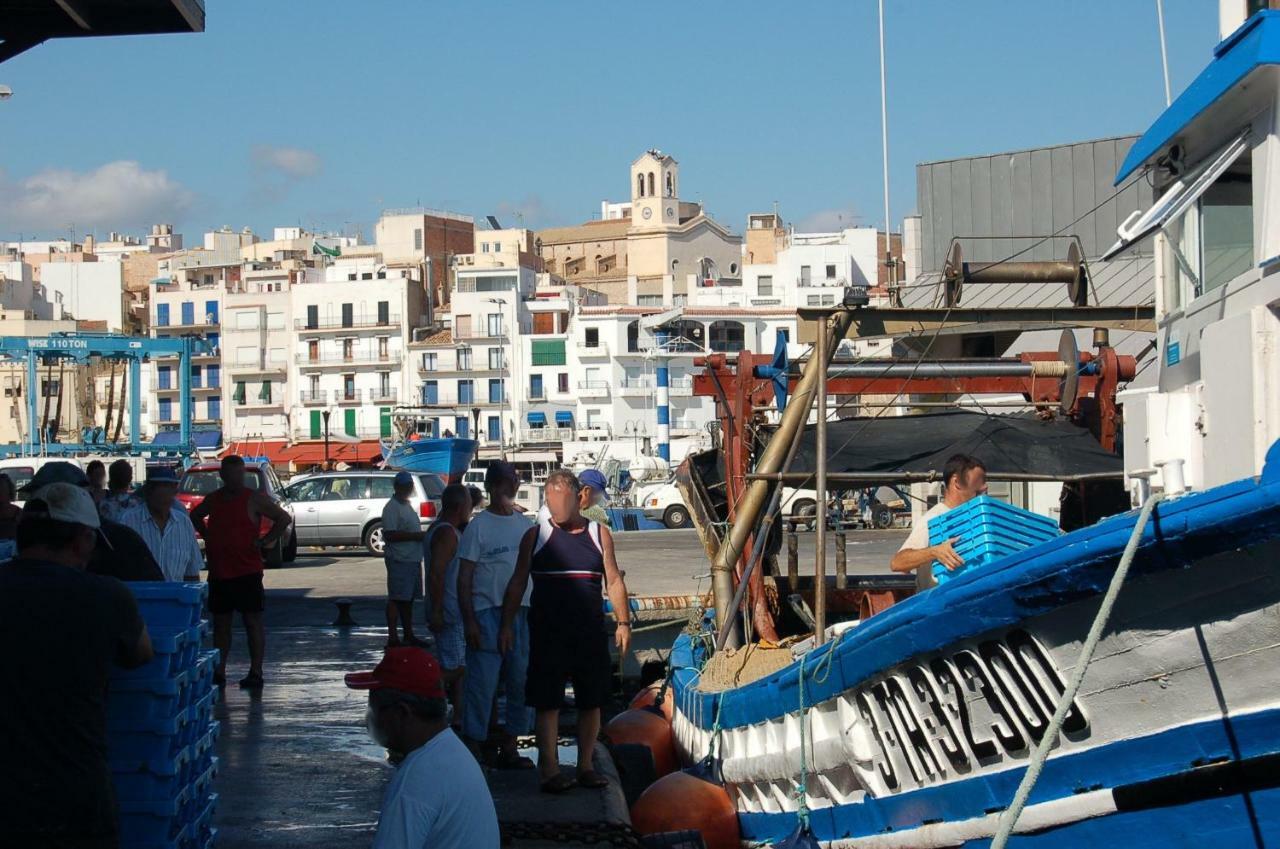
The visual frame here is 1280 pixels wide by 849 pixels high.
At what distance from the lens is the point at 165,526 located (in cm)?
1016

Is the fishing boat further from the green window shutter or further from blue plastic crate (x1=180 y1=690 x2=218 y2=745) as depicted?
the green window shutter

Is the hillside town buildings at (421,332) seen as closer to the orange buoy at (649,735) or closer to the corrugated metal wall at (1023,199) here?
the corrugated metal wall at (1023,199)

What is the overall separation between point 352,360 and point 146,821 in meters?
96.4

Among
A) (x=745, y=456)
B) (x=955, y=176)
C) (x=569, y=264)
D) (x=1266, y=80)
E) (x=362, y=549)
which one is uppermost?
(x=569, y=264)

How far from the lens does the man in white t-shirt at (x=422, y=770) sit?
422 centimetres

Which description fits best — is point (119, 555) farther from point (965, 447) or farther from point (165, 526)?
point (965, 447)

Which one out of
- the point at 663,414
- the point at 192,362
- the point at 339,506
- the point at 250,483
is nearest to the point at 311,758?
the point at 250,483

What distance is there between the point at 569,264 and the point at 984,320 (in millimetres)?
136885

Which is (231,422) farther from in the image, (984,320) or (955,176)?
(984,320)

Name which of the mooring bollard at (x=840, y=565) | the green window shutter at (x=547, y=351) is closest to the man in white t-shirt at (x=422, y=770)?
the mooring bollard at (x=840, y=565)

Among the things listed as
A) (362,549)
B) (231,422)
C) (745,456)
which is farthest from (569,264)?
(745,456)

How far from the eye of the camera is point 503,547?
855 centimetres

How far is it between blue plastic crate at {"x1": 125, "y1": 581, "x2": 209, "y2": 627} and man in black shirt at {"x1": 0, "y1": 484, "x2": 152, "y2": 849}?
43.7 inches

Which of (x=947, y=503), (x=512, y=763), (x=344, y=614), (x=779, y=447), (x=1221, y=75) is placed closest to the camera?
(x=1221, y=75)
